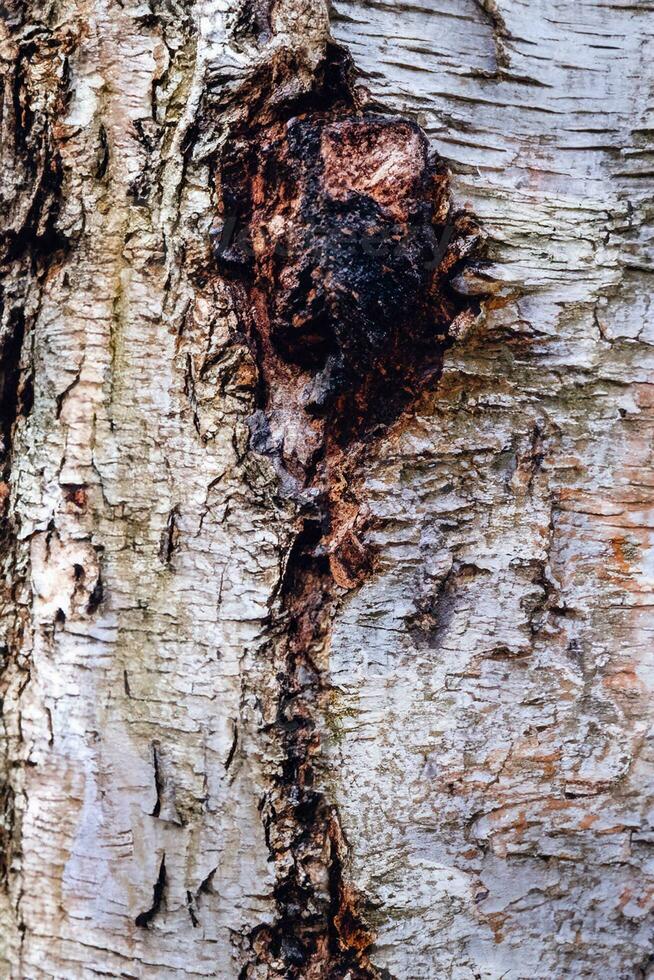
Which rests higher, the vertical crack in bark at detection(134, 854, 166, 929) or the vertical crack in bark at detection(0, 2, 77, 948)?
the vertical crack in bark at detection(0, 2, 77, 948)

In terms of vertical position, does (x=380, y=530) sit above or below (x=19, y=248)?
below

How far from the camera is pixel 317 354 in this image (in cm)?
76

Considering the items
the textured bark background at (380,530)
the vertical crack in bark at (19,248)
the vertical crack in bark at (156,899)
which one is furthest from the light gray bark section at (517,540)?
the vertical crack in bark at (19,248)

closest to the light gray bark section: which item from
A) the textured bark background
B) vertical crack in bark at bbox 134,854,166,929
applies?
the textured bark background

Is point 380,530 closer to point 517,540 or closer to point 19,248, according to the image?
point 517,540

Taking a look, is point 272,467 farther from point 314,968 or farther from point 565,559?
point 314,968

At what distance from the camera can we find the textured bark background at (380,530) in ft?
2.47

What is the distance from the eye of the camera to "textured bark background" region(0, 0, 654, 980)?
75cm

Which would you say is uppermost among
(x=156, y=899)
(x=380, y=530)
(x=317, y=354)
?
(x=317, y=354)

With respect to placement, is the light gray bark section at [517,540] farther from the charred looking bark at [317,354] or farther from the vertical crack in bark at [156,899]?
the vertical crack in bark at [156,899]

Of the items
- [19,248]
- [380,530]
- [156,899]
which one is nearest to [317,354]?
[380,530]

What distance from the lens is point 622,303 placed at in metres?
0.78

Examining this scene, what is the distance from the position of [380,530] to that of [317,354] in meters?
0.19

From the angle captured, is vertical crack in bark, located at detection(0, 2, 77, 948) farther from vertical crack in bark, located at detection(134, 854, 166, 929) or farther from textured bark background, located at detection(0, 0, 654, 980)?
vertical crack in bark, located at detection(134, 854, 166, 929)
